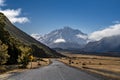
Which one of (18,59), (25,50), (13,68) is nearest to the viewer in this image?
(13,68)

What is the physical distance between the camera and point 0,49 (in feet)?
185

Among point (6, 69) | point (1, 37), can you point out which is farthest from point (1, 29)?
point (6, 69)

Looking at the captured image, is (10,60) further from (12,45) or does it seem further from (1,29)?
(1,29)

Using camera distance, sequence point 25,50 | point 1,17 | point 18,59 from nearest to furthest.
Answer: point 1,17 < point 18,59 < point 25,50

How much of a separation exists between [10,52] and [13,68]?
912 cm

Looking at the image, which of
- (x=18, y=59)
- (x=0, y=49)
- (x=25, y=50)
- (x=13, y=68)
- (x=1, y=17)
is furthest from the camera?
(x=25, y=50)

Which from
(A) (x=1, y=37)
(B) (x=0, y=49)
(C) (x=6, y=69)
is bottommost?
(C) (x=6, y=69)

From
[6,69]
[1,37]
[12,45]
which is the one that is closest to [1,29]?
[1,37]

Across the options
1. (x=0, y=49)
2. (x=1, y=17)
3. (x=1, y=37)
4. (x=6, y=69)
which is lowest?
(x=6, y=69)

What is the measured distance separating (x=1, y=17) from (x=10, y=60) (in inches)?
495

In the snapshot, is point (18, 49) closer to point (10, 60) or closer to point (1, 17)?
point (10, 60)

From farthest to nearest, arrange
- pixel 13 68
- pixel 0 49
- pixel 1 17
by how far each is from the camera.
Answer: pixel 1 17, pixel 13 68, pixel 0 49

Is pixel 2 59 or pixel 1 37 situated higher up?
pixel 1 37

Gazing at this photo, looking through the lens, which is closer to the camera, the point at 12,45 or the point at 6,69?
the point at 6,69
